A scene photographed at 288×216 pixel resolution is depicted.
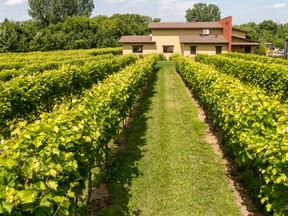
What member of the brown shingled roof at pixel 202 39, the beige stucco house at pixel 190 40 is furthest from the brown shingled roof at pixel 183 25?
the brown shingled roof at pixel 202 39

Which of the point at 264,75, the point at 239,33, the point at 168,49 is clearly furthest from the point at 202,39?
the point at 264,75

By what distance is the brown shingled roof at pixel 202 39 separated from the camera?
44.2 meters

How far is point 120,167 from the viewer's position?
775cm

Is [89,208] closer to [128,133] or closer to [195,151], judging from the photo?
[195,151]

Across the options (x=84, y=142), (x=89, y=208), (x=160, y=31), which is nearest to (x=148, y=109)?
(x=89, y=208)

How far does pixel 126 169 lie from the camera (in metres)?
7.67

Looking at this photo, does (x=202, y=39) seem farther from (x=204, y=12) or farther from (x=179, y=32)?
(x=204, y=12)

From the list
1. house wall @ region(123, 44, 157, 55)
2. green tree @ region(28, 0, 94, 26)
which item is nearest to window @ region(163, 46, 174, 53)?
house wall @ region(123, 44, 157, 55)

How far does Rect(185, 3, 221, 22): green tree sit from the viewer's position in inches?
6083

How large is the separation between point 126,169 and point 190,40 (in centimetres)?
4005

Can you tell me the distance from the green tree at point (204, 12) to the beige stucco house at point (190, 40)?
112680 mm

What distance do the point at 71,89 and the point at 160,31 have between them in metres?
35.4

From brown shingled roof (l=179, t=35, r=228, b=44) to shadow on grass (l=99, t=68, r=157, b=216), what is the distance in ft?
114

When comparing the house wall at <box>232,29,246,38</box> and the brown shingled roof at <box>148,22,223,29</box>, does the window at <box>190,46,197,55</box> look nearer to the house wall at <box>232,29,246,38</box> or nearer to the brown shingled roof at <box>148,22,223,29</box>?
the brown shingled roof at <box>148,22,223,29</box>
